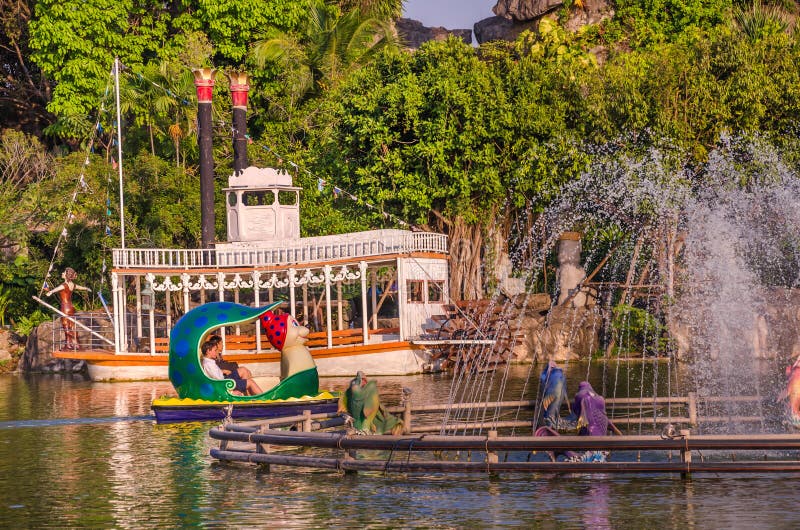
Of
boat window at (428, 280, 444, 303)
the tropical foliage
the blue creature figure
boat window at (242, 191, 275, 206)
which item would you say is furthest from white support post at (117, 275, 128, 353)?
the blue creature figure

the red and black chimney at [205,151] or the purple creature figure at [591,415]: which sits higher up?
the red and black chimney at [205,151]

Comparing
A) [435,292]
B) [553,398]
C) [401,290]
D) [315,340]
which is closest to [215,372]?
[553,398]

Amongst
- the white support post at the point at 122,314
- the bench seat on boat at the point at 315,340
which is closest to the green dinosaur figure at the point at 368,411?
the bench seat on boat at the point at 315,340

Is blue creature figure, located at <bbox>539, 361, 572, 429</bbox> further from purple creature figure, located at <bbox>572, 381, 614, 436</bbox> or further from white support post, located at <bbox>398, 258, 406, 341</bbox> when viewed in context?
white support post, located at <bbox>398, 258, 406, 341</bbox>

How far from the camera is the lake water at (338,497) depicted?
1579 cm

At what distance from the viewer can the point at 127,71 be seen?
183 feet

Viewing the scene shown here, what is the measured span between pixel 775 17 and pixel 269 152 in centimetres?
2200

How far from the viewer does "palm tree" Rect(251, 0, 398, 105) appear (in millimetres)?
56125

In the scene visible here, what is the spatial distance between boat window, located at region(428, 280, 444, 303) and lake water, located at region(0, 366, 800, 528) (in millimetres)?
21778

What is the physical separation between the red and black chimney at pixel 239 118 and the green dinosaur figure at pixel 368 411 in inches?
1128

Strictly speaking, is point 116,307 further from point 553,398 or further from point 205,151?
point 553,398

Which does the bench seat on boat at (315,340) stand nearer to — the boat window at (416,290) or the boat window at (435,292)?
the boat window at (416,290)

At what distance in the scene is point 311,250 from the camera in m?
43.7

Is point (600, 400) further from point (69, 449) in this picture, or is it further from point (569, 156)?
point (569, 156)
